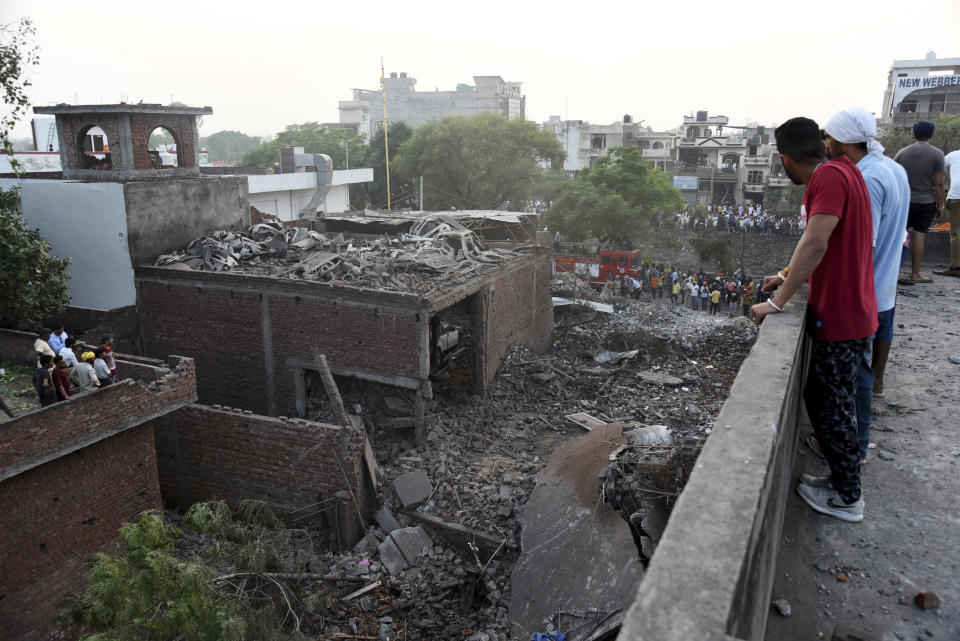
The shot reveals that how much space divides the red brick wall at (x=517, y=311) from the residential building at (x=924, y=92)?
116ft

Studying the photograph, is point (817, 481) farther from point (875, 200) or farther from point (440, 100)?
point (440, 100)

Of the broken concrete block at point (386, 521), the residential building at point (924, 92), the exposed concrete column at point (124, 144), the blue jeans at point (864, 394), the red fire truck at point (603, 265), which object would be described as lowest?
the broken concrete block at point (386, 521)

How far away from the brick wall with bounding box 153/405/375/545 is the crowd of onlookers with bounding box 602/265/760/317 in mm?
16337

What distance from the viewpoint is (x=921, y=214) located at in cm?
691

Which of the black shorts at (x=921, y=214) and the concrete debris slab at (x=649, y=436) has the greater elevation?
the black shorts at (x=921, y=214)

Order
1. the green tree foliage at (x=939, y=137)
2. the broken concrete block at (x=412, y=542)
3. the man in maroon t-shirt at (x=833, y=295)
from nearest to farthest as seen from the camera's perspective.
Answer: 1. the man in maroon t-shirt at (x=833, y=295)
2. the broken concrete block at (x=412, y=542)
3. the green tree foliage at (x=939, y=137)

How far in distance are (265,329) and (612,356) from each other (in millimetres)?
9527

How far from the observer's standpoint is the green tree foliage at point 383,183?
41688mm

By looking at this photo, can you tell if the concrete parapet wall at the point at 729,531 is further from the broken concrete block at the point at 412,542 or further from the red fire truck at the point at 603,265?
the red fire truck at the point at 603,265

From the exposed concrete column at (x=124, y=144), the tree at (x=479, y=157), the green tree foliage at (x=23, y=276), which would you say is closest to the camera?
the green tree foliage at (x=23, y=276)

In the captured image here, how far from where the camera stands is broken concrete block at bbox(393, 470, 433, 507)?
1127cm

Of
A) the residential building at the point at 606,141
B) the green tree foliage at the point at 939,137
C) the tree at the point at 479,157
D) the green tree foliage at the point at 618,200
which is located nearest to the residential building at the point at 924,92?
the green tree foliage at the point at 939,137

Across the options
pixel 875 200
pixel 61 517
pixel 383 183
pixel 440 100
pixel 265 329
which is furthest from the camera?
pixel 440 100

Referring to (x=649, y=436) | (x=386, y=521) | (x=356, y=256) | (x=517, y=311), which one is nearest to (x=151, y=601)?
(x=386, y=521)
